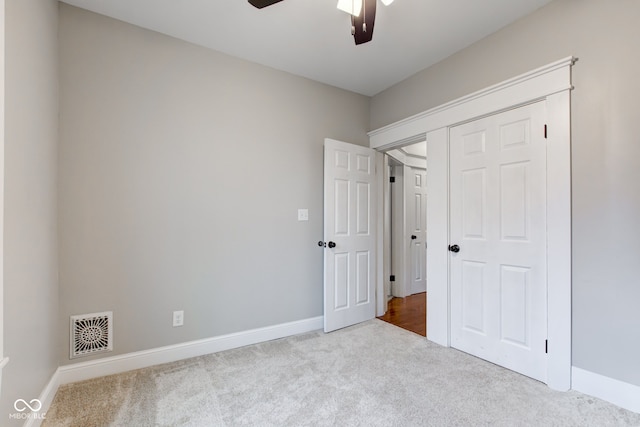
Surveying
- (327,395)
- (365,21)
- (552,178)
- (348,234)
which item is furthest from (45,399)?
(552,178)

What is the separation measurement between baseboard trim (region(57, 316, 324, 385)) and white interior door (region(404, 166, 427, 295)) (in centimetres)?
Answer: 213

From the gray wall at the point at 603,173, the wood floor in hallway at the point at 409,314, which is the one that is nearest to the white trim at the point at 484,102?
the gray wall at the point at 603,173

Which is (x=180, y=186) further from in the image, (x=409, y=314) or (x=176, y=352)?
(x=409, y=314)

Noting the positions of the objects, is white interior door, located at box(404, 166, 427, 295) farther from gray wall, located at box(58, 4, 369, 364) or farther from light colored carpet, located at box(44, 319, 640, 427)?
light colored carpet, located at box(44, 319, 640, 427)

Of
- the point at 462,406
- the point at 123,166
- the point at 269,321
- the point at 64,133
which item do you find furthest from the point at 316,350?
the point at 64,133

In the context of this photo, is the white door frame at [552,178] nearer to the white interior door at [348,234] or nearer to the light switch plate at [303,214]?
the white interior door at [348,234]

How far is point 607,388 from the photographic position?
1777 mm

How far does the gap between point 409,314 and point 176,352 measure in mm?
2587

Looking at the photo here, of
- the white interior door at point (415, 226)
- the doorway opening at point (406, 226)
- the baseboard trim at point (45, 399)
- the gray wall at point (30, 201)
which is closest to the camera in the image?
the gray wall at point (30, 201)

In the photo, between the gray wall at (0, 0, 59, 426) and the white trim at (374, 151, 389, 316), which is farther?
the white trim at (374, 151, 389, 316)

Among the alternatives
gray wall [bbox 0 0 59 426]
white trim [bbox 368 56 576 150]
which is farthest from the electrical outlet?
white trim [bbox 368 56 576 150]

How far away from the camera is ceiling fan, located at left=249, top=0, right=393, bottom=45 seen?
1542 millimetres

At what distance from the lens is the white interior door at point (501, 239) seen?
2.09 metres

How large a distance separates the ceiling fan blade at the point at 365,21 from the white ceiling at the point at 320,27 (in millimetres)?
531
